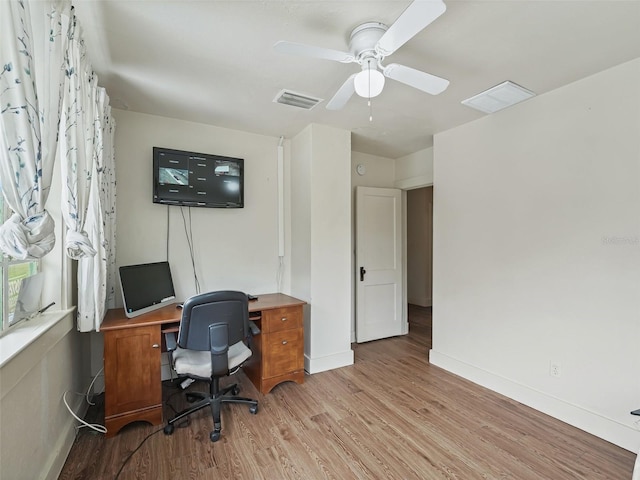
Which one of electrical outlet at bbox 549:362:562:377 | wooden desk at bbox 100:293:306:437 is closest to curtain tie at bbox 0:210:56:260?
wooden desk at bbox 100:293:306:437

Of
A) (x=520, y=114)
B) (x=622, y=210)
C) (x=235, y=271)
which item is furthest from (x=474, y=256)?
(x=235, y=271)

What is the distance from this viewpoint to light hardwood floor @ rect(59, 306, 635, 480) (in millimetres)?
1806

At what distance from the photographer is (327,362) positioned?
3217 mm

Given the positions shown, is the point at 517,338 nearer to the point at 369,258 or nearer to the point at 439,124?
the point at 369,258

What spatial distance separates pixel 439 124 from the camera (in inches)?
123

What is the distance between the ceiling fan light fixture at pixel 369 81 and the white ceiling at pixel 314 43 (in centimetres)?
28

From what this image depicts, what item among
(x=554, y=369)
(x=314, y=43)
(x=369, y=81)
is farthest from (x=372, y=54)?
(x=554, y=369)

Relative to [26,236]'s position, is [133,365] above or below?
below

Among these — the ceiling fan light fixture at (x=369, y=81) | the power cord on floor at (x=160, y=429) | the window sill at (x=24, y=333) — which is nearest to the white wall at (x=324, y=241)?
the power cord on floor at (x=160, y=429)

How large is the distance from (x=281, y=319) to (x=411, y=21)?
243 centimetres

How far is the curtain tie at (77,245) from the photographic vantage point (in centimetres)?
159

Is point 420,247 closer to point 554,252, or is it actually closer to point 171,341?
point 554,252

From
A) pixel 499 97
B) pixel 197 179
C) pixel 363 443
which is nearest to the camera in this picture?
pixel 363 443

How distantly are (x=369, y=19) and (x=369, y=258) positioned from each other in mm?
2892
